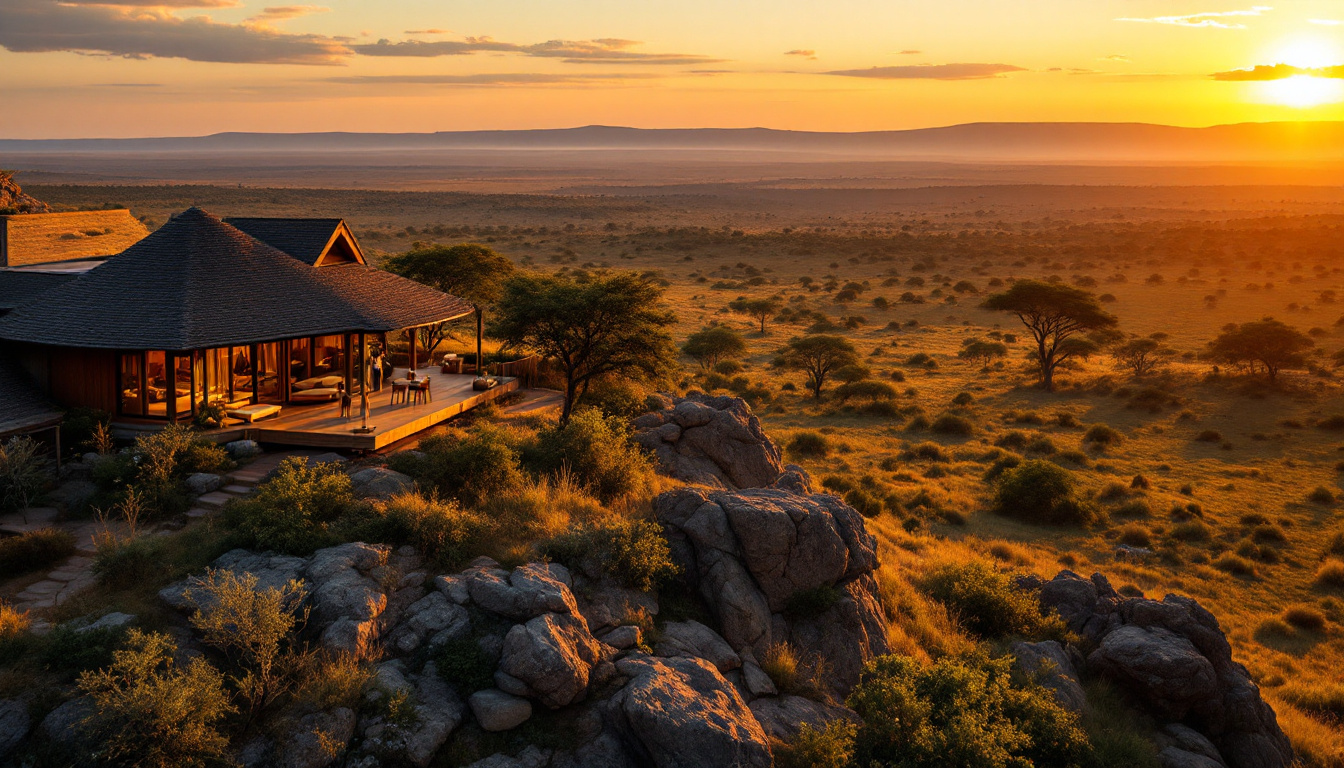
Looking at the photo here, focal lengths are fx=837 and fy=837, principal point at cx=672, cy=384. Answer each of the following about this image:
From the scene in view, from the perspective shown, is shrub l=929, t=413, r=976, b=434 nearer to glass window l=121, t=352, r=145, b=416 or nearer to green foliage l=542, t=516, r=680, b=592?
green foliage l=542, t=516, r=680, b=592

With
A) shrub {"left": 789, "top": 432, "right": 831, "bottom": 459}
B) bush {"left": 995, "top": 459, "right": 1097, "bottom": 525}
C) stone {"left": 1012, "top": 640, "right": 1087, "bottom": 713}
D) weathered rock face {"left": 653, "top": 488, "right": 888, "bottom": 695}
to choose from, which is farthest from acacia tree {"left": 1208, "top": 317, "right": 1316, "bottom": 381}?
weathered rock face {"left": 653, "top": 488, "right": 888, "bottom": 695}

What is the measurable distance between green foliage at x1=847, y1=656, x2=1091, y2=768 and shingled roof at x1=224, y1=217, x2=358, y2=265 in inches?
827

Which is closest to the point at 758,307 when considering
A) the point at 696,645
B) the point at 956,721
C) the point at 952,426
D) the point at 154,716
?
the point at 952,426

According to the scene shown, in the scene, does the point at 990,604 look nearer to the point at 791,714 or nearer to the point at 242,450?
the point at 791,714

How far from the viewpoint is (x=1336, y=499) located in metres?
29.7

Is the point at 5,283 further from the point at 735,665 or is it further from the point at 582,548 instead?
the point at 735,665

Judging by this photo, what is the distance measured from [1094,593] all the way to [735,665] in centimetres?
942

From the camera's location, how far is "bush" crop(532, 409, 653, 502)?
1941 cm

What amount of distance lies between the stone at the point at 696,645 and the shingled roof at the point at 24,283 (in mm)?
21207

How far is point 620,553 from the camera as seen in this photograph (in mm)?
15258

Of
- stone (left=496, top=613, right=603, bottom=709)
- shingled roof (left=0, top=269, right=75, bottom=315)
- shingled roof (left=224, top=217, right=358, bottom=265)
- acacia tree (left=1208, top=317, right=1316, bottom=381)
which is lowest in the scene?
stone (left=496, top=613, right=603, bottom=709)

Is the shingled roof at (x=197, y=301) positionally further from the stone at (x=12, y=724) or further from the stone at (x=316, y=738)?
the stone at (x=316, y=738)

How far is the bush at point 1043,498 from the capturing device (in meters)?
28.0

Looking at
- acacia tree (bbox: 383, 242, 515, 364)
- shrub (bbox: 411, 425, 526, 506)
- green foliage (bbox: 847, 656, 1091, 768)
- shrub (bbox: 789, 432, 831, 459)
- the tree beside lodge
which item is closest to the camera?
green foliage (bbox: 847, 656, 1091, 768)
